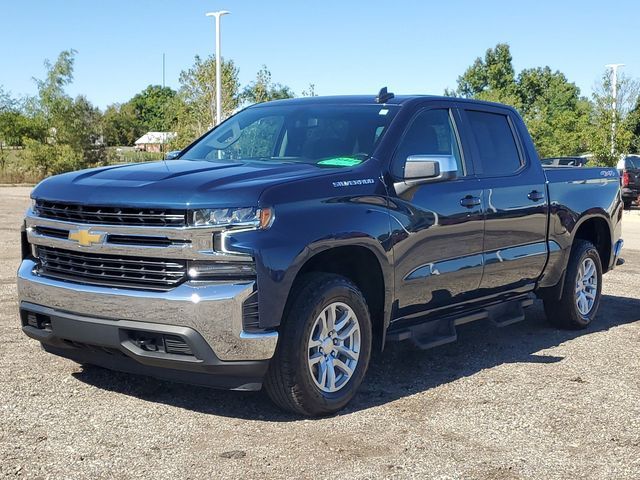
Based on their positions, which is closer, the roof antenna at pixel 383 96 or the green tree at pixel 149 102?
the roof antenna at pixel 383 96

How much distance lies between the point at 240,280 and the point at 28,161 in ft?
133

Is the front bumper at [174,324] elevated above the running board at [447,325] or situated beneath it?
elevated above

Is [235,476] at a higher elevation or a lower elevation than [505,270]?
lower

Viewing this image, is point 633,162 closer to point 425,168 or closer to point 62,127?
point 425,168

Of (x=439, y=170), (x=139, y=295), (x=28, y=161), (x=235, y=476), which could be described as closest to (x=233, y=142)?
(x=439, y=170)

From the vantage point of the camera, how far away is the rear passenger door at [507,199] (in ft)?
21.2

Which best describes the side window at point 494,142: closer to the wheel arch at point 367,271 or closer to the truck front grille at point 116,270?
the wheel arch at point 367,271

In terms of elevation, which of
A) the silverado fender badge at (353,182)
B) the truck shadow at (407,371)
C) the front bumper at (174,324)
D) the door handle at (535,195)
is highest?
the silverado fender badge at (353,182)

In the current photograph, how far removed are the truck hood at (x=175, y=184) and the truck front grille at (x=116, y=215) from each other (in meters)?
0.04

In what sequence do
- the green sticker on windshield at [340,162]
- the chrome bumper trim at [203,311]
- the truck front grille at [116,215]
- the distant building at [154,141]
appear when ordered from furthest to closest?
1. the distant building at [154,141]
2. the green sticker on windshield at [340,162]
3. the truck front grille at [116,215]
4. the chrome bumper trim at [203,311]

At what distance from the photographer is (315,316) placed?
4.91 m

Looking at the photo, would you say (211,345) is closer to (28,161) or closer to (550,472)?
(550,472)

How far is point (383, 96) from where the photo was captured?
6.23 meters

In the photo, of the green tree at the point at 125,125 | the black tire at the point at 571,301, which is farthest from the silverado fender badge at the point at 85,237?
the green tree at the point at 125,125
